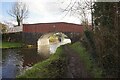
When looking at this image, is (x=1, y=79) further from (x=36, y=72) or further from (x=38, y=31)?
(x=38, y=31)

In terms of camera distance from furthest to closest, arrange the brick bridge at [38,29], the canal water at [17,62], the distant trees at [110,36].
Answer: the brick bridge at [38,29] < the canal water at [17,62] < the distant trees at [110,36]

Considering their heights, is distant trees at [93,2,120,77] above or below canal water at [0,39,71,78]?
above

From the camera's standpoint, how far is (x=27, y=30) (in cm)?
4094

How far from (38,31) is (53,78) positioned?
3183 centimetres

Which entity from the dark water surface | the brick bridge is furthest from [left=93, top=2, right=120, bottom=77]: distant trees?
the brick bridge

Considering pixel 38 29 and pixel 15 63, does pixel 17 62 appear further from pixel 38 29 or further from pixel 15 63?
pixel 38 29

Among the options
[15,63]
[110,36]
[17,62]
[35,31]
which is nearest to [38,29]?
[35,31]

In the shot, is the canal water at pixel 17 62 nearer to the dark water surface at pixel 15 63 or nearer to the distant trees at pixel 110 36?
the dark water surface at pixel 15 63

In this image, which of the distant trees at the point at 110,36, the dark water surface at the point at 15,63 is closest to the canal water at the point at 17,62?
the dark water surface at the point at 15,63

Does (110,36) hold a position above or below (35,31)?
below

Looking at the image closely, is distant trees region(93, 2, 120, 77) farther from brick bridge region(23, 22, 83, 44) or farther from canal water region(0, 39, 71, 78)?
brick bridge region(23, 22, 83, 44)

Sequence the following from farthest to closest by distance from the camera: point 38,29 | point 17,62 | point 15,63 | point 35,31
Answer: point 38,29, point 35,31, point 17,62, point 15,63

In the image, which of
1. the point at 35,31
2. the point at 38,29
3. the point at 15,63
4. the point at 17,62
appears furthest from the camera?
the point at 38,29

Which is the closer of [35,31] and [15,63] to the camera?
[15,63]
